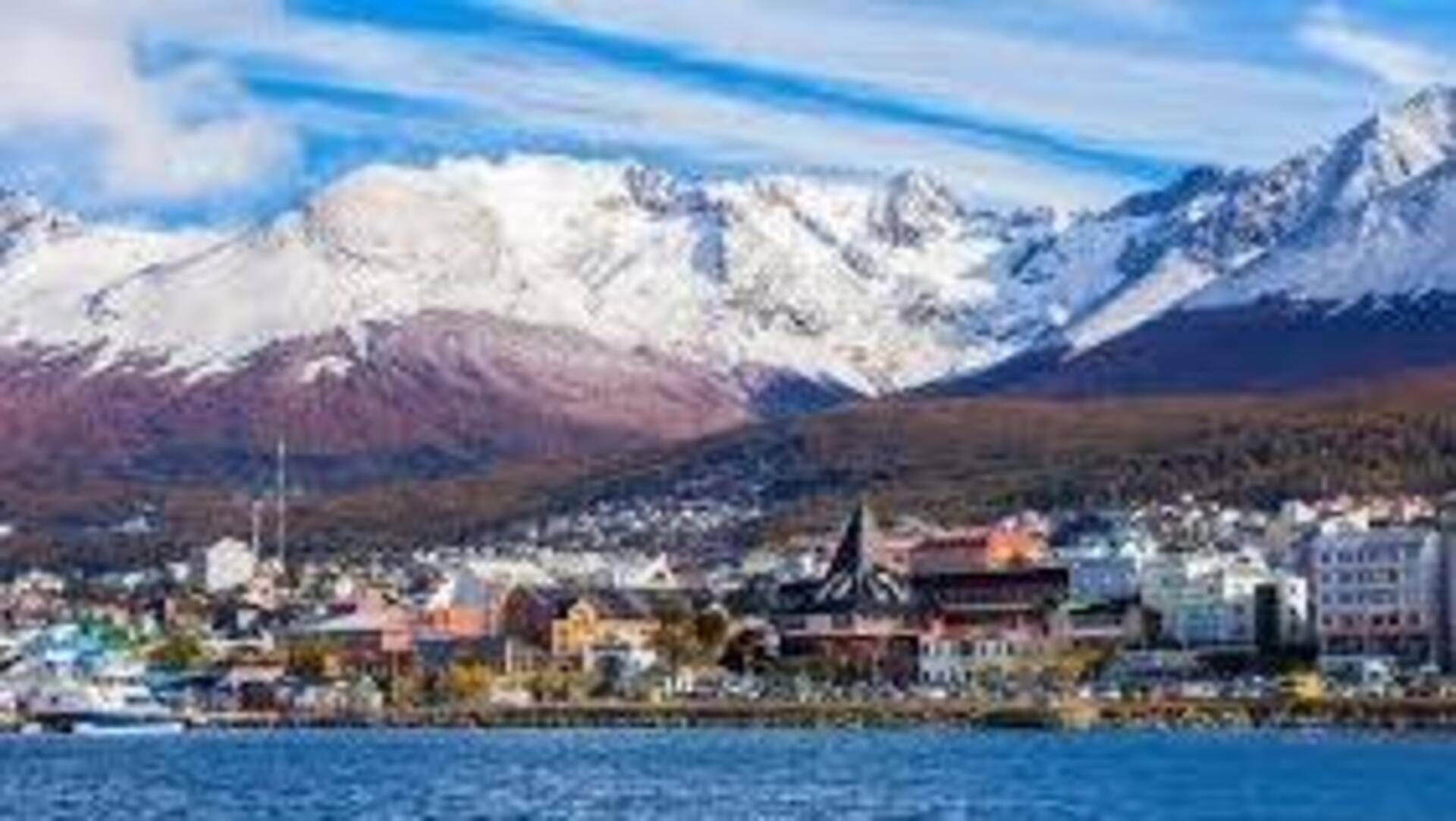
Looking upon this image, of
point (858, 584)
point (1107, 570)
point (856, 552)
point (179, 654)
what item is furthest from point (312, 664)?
point (1107, 570)

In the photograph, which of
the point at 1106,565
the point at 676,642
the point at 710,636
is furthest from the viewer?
the point at 1106,565

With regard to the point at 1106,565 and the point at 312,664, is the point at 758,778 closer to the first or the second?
the point at 312,664

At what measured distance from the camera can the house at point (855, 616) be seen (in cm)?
14125

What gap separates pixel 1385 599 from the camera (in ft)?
431

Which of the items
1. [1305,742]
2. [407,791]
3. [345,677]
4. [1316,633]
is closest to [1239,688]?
[1316,633]

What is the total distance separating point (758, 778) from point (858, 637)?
68.2 metres

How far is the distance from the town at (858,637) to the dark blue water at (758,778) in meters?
19.8

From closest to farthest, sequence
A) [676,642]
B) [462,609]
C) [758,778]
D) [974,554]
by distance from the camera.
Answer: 1. [758,778]
2. [676,642]
3. [974,554]
4. [462,609]

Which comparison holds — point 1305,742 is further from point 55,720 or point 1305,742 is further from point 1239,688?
point 55,720

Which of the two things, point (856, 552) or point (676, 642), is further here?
point (856, 552)

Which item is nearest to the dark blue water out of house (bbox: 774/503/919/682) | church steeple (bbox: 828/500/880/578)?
house (bbox: 774/503/919/682)

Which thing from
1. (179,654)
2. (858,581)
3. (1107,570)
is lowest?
(179,654)

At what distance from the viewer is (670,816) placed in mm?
62719

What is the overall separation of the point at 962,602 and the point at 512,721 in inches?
1370
